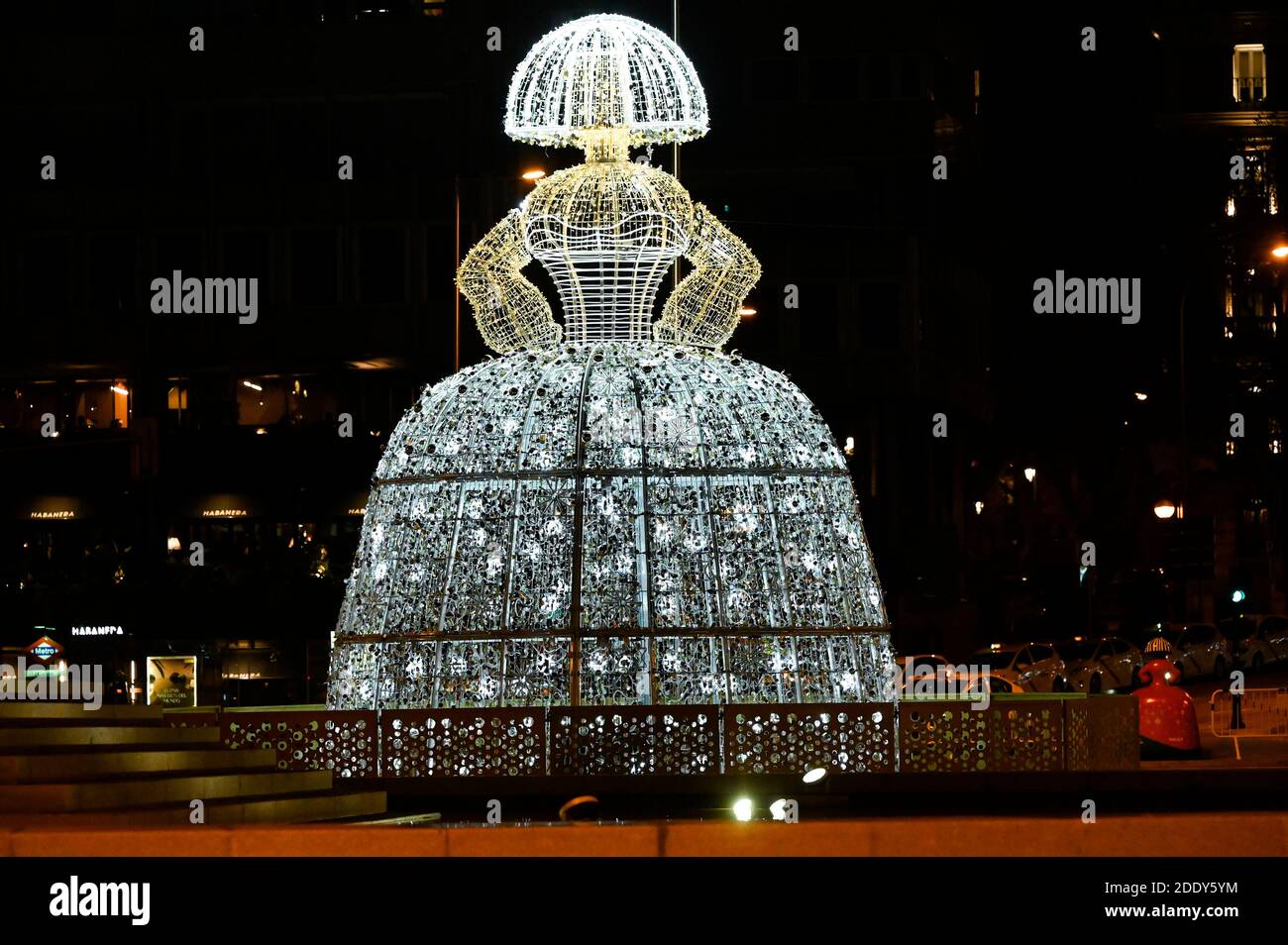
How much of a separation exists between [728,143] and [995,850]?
41960 mm

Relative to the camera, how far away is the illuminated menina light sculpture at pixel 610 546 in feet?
71.7

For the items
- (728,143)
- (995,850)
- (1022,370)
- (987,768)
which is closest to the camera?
(995,850)

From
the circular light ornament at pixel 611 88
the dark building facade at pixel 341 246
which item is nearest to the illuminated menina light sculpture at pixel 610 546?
the circular light ornament at pixel 611 88

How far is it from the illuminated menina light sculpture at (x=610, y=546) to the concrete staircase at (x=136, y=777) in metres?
2.38

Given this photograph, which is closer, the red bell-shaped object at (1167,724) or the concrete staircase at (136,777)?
the concrete staircase at (136,777)

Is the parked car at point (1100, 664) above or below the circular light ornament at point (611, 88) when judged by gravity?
below

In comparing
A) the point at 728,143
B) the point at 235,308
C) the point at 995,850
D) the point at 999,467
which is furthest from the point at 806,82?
the point at 995,850

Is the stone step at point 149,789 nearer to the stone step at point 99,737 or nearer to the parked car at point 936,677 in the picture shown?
the stone step at point 99,737

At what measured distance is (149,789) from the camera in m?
17.2

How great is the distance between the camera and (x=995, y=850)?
39.1ft

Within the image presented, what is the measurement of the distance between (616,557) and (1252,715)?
650 inches

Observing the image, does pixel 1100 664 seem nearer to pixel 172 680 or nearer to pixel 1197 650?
pixel 1197 650

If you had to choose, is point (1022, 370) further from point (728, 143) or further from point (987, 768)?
point (987, 768)

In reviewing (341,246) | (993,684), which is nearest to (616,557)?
(993,684)
